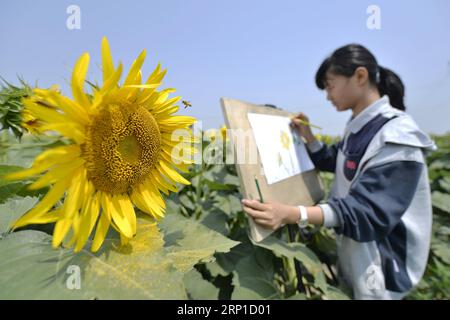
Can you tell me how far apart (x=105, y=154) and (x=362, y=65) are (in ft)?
5.28

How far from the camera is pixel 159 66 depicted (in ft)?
1.60

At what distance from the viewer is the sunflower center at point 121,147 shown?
45 cm

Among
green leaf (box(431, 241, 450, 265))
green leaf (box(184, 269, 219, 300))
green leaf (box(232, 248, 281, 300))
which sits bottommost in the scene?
green leaf (box(431, 241, 450, 265))

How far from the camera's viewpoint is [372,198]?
1297mm

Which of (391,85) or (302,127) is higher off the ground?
(391,85)

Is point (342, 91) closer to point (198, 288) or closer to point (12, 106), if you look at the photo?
point (198, 288)

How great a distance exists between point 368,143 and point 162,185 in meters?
1.28

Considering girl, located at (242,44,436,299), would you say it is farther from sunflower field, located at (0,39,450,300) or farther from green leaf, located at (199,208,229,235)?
sunflower field, located at (0,39,450,300)

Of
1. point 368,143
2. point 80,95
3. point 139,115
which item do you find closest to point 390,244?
point 368,143

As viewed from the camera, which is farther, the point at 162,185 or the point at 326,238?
A: the point at 326,238

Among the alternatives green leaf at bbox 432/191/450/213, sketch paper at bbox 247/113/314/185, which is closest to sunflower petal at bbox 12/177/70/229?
sketch paper at bbox 247/113/314/185

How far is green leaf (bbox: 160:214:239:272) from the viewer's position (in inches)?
19.7

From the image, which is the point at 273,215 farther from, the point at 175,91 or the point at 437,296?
the point at 437,296

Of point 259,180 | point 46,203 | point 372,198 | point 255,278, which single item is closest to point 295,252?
point 255,278
